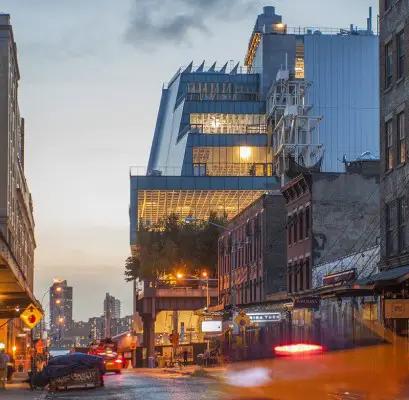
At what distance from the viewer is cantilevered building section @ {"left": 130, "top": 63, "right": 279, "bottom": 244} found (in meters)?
154

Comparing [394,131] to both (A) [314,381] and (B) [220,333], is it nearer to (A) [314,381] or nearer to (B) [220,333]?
(A) [314,381]

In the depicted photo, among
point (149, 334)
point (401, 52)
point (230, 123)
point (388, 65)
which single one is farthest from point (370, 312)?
point (230, 123)

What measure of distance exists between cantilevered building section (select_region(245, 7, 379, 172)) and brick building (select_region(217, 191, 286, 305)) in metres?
64.0

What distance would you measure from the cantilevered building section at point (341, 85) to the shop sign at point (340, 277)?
9382 cm

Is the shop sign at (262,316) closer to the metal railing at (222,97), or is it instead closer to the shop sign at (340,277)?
the shop sign at (340,277)

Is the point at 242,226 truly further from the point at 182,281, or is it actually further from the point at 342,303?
the point at 342,303

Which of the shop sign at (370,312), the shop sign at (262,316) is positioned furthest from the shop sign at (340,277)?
the shop sign at (262,316)

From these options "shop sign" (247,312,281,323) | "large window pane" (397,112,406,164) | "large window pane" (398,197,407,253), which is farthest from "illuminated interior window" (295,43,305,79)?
"large window pane" (398,197,407,253)

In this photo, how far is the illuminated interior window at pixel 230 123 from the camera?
162m

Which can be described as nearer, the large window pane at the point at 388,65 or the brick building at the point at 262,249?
the large window pane at the point at 388,65

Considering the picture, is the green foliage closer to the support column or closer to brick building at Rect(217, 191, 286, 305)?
the support column

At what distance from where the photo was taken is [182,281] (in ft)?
378

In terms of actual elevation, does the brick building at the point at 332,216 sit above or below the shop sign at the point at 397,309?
above

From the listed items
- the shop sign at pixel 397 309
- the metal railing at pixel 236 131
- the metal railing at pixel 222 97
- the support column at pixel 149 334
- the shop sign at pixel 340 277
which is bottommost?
the support column at pixel 149 334
